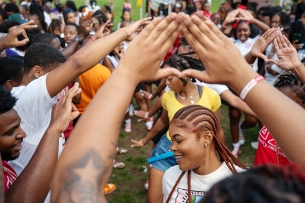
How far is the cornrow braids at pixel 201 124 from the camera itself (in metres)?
2.30

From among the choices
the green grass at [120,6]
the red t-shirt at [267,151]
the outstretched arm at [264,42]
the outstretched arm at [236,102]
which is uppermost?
the outstretched arm at [264,42]

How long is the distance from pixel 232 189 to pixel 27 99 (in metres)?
2.01

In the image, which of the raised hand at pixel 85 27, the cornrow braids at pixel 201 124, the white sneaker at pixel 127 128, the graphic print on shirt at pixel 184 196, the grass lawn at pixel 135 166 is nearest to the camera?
the graphic print on shirt at pixel 184 196

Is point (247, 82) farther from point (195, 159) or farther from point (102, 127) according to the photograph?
point (195, 159)

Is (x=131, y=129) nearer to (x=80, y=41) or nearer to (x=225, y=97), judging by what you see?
(x=80, y=41)

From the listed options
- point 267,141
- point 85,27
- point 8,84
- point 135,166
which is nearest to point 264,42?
point 267,141

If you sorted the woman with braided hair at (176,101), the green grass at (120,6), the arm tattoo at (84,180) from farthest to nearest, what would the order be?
the green grass at (120,6) → the woman with braided hair at (176,101) → the arm tattoo at (84,180)

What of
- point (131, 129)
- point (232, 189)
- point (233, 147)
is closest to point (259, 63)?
point (233, 147)

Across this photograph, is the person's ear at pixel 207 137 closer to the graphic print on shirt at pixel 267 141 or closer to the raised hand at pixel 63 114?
the graphic print on shirt at pixel 267 141

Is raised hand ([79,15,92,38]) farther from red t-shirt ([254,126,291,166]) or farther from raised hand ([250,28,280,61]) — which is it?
red t-shirt ([254,126,291,166])

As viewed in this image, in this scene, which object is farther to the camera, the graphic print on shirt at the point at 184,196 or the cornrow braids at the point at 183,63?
the cornrow braids at the point at 183,63

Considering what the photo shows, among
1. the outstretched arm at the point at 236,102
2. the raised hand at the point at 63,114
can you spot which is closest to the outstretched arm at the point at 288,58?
the outstretched arm at the point at 236,102

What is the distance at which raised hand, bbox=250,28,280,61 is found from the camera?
266 cm

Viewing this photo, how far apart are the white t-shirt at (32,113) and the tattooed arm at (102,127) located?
122 cm
